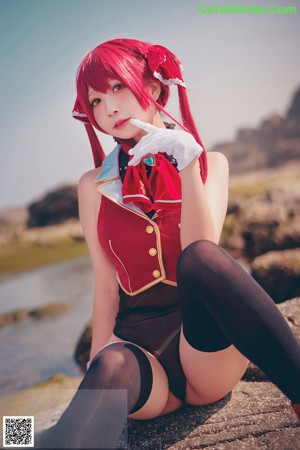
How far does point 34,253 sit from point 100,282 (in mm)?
10988

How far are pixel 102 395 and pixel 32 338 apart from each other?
4.47 m

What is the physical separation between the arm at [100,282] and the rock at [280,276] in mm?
3535

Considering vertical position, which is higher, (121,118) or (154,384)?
(121,118)

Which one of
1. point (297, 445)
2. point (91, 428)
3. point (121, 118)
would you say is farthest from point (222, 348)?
point (121, 118)

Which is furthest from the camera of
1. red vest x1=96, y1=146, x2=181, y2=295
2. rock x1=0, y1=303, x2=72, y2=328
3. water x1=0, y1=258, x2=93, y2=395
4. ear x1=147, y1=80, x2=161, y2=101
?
rock x1=0, y1=303, x2=72, y2=328

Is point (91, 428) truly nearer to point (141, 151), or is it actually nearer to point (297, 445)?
point (297, 445)

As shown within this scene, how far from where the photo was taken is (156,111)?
7.13ft

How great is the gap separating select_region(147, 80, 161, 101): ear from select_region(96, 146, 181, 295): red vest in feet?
1.49

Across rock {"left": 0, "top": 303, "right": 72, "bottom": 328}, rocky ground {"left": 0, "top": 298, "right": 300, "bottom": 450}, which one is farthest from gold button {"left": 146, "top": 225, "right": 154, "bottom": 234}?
rock {"left": 0, "top": 303, "right": 72, "bottom": 328}

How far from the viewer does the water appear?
186 inches

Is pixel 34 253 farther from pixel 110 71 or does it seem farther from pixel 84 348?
pixel 110 71

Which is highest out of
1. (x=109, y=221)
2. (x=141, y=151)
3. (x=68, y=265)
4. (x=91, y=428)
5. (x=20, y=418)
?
(x=141, y=151)

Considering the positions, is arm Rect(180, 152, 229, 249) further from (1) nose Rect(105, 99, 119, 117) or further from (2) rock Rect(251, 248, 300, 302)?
(2) rock Rect(251, 248, 300, 302)

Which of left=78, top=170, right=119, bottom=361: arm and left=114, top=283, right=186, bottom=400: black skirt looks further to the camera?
left=78, top=170, right=119, bottom=361: arm
